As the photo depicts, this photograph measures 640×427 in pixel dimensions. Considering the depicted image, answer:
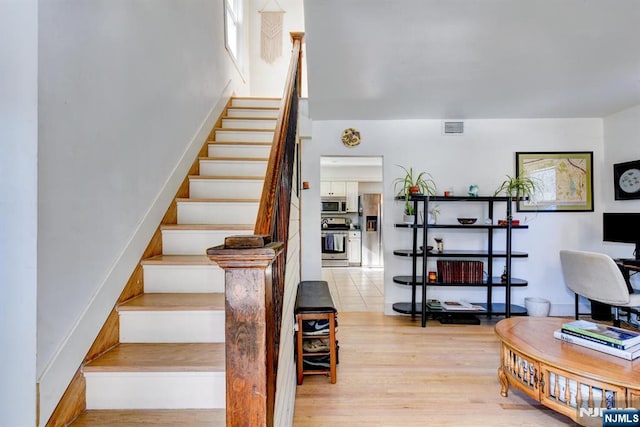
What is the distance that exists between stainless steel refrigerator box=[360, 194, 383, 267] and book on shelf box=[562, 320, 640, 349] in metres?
5.15

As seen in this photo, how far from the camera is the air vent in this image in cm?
406

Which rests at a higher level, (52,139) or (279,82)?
(279,82)

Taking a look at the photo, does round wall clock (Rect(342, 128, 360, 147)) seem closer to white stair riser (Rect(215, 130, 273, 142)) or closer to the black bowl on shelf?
white stair riser (Rect(215, 130, 273, 142))

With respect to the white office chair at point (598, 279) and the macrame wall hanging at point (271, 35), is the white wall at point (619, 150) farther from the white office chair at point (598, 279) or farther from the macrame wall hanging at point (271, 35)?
the macrame wall hanging at point (271, 35)

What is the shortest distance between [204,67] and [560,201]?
4.53 metres

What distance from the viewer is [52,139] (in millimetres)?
1200

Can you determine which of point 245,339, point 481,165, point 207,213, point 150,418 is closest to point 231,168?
point 207,213

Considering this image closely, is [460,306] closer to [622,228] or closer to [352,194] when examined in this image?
[622,228]

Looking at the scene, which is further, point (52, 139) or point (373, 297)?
point (373, 297)

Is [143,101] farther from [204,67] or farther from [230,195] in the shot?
[204,67]

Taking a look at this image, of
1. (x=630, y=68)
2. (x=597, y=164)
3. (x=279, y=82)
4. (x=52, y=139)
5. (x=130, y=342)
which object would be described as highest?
(x=279, y=82)

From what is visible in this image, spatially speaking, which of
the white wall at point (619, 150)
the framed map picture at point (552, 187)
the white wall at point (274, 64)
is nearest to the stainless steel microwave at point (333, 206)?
the white wall at point (274, 64)

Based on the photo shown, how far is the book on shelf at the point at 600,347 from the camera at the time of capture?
1887 millimetres

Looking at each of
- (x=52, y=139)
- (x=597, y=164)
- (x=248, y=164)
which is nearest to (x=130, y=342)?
(x=52, y=139)
